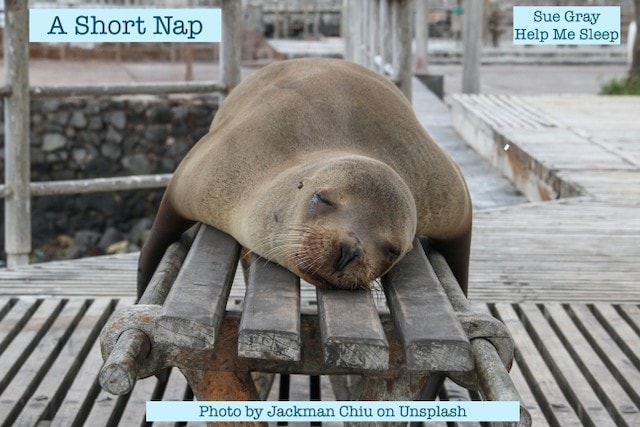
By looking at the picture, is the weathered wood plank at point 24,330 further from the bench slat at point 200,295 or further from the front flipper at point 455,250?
the front flipper at point 455,250

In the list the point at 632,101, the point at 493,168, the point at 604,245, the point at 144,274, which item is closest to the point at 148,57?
the point at 632,101

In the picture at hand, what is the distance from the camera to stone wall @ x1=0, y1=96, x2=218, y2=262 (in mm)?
13203

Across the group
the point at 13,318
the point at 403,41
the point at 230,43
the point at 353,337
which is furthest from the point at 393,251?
the point at 403,41

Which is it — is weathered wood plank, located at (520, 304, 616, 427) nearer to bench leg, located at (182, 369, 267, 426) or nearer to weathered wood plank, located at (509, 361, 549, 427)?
weathered wood plank, located at (509, 361, 549, 427)

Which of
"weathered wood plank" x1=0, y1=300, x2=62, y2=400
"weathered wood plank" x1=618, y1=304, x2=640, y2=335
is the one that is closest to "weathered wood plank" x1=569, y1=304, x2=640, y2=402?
"weathered wood plank" x1=618, y1=304, x2=640, y2=335

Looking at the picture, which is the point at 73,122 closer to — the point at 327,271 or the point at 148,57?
the point at 148,57

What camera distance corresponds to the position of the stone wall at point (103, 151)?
1320 cm

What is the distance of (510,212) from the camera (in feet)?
19.4

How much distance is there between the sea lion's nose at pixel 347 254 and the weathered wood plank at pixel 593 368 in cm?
116

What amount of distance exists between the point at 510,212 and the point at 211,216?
3002mm

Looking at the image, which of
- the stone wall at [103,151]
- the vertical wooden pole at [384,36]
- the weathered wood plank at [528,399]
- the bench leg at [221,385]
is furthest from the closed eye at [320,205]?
the stone wall at [103,151]

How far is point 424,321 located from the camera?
2381 millimetres

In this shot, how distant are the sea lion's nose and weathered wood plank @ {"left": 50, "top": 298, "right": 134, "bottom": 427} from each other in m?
1.13

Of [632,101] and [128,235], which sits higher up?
[632,101]
